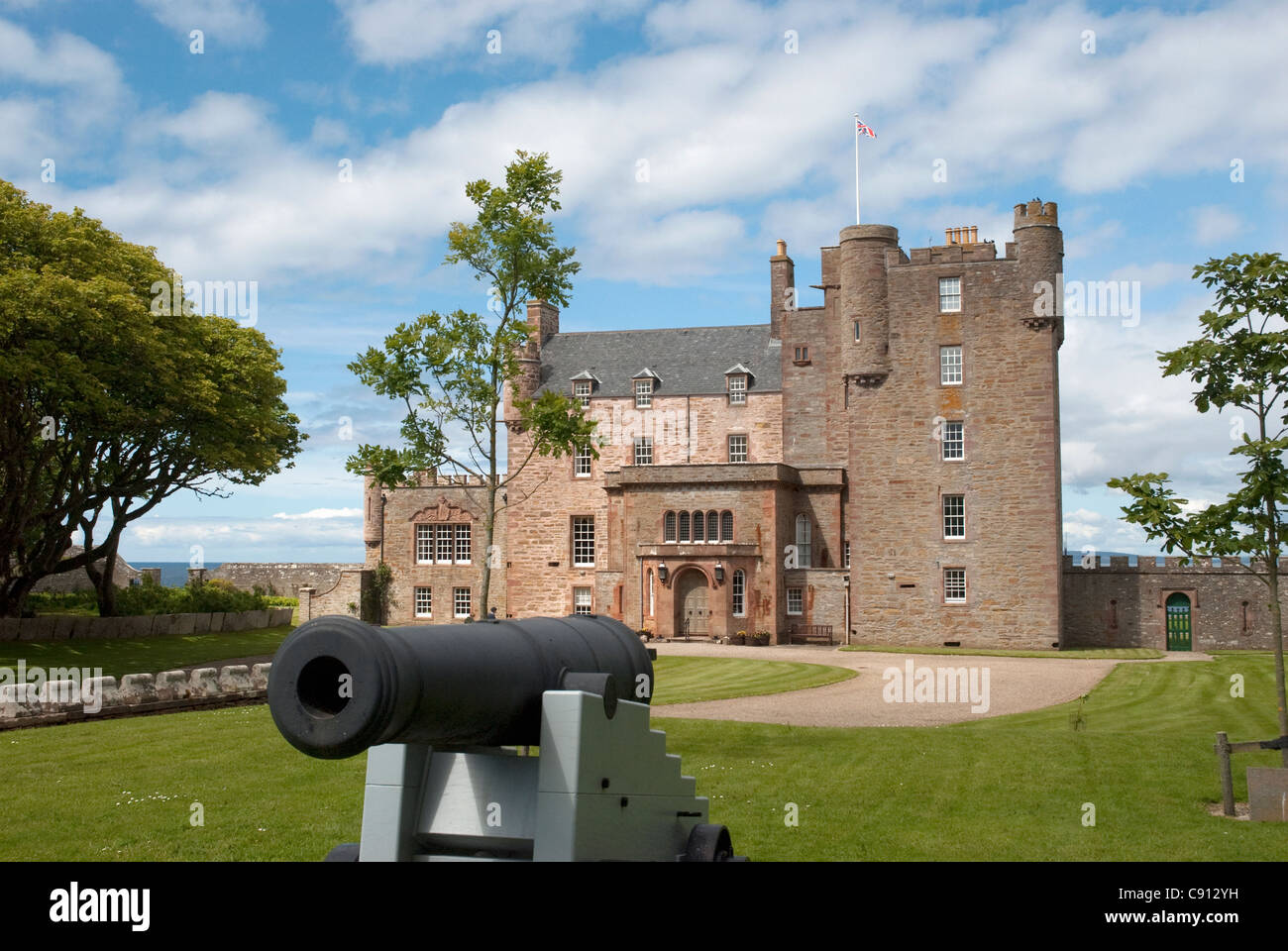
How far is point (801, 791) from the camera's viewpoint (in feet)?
40.8

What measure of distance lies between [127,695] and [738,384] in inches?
1229

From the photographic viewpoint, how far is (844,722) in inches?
758

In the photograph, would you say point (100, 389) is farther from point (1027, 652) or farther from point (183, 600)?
point (1027, 652)

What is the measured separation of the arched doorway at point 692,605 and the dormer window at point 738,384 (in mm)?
8745

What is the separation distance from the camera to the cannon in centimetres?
484

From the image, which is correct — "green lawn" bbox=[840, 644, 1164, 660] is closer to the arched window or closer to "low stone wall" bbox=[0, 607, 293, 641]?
the arched window

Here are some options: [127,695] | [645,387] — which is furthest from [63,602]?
[127,695]

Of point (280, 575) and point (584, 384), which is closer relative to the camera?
point (584, 384)

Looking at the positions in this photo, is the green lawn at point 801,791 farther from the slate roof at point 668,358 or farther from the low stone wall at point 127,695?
the slate roof at point 668,358

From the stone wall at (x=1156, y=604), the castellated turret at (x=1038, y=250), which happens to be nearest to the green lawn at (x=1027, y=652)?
the stone wall at (x=1156, y=604)

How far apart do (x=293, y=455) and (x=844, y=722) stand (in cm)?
2914

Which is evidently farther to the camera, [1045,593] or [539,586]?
[539,586]
